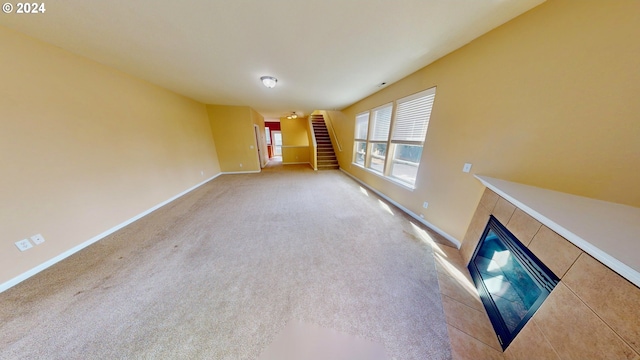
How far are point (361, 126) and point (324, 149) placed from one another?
2.15 meters

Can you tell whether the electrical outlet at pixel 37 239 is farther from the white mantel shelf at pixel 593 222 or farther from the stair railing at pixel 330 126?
the stair railing at pixel 330 126

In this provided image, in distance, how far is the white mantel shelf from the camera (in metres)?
0.69

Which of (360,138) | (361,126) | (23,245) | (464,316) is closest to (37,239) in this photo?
(23,245)

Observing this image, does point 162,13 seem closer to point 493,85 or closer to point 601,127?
point 493,85

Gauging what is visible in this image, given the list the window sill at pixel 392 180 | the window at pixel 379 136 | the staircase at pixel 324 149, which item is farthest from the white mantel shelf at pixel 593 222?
the staircase at pixel 324 149

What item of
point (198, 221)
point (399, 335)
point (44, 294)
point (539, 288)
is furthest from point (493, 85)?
Answer: point (44, 294)

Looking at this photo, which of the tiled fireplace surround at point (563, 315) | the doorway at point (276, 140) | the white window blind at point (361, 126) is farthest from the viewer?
the doorway at point (276, 140)

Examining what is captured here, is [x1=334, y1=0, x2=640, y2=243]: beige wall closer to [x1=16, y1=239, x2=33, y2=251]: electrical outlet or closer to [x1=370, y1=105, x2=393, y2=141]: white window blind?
[x1=370, y1=105, x2=393, y2=141]: white window blind

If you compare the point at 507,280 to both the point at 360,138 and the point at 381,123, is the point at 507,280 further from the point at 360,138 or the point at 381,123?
the point at 360,138

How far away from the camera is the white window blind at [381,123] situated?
3.47 metres

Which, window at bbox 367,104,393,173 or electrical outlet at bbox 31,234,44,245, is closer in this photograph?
electrical outlet at bbox 31,234,44,245

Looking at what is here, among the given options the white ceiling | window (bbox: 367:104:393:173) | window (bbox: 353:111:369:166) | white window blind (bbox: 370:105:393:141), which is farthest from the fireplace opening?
window (bbox: 353:111:369:166)

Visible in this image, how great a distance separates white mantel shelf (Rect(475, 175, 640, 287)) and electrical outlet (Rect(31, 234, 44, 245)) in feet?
14.6

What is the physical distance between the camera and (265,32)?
1.67m
